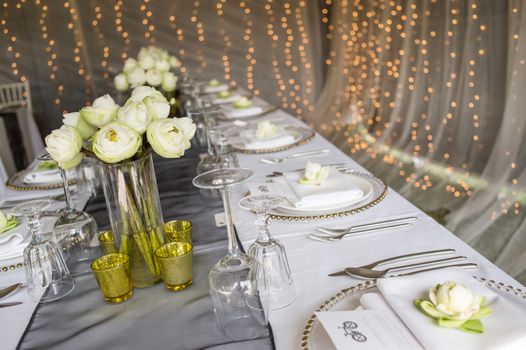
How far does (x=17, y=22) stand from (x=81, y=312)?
5188mm

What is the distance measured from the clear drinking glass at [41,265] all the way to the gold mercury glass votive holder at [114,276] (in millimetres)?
124

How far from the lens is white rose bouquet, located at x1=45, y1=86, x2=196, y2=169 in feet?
2.92

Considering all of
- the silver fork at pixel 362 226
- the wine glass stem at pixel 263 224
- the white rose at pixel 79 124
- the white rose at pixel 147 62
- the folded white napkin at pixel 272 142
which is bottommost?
the silver fork at pixel 362 226

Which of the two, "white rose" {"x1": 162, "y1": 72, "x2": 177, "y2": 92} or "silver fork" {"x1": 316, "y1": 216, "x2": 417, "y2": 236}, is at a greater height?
"white rose" {"x1": 162, "y1": 72, "x2": 177, "y2": 92}

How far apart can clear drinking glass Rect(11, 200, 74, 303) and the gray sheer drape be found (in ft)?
6.53

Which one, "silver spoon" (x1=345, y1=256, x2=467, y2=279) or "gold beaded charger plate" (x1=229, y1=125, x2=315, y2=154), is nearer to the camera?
"silver spoon" (x1=345, y1=256, x2=467, y2=279)

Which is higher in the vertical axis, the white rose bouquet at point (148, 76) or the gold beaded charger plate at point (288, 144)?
the white rose bouquet at point (148, 76)

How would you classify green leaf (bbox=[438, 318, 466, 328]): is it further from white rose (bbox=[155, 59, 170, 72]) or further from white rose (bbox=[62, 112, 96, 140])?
white rose (bbox=[155, 59, 170, 72])

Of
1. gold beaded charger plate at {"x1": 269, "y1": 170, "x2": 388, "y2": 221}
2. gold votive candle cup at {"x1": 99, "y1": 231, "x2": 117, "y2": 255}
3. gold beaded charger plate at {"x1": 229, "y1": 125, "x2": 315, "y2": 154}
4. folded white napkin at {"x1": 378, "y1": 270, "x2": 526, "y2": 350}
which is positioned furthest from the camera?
gold beaded charger plate at {"x1": 229, "y1": 125, "x2": 315, "y2": 154}

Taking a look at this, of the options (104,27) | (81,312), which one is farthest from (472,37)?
(104,27)

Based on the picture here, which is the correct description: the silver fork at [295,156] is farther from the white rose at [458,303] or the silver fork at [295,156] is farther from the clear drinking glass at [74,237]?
the white rose at [458,303]

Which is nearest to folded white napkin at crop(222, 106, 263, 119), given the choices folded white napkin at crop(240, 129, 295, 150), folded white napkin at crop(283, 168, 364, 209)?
folded white napkin at crop(240, 129, 295, 150)

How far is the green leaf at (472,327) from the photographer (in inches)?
26.5

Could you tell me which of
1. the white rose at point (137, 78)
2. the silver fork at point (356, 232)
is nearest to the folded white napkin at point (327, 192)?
the silver fork at point (356, 232)
